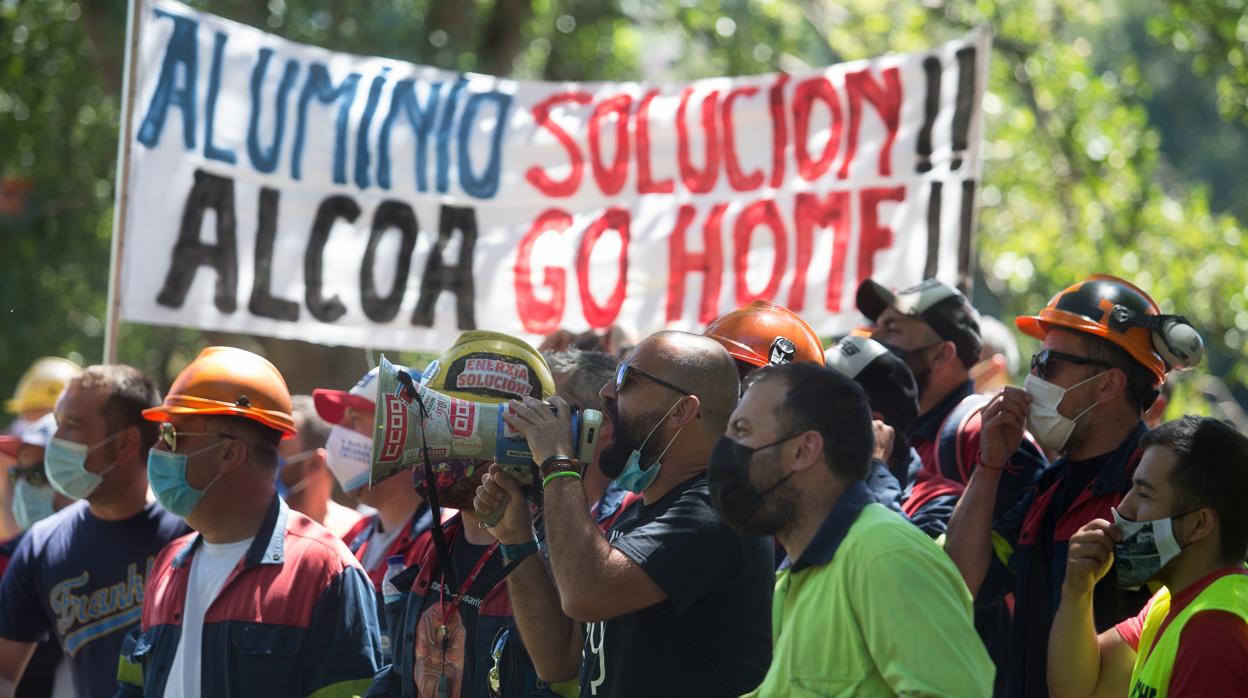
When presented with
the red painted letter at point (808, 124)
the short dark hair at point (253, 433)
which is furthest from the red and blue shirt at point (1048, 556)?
the red painted letter at point (808, 124)

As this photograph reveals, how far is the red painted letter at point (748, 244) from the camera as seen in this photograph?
7.67 meters

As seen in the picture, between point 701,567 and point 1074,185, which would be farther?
point 1074,185

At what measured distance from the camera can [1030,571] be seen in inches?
173

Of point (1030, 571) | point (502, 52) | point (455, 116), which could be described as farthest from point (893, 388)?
point (502, 52)

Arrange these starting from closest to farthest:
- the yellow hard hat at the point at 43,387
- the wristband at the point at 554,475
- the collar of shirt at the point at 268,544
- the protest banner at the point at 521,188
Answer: the wristband at the point at 554,475, the collar of shirt at the point at 268,544, the protest banner at the point at 521,188, the yellow hard hat at the point at 43,387

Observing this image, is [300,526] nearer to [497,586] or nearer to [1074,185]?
[497,586]

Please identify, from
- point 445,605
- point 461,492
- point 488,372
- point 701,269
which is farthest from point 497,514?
point 701,269

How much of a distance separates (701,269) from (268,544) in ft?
11.8

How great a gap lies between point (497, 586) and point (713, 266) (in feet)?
12.1

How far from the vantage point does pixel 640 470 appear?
392 centimetres

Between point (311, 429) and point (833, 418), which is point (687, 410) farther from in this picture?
point (311, 429)

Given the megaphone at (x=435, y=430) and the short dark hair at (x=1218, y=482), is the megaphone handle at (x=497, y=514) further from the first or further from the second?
the short dark hair at (x=1218, y=482)

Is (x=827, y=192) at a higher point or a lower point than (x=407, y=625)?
higher

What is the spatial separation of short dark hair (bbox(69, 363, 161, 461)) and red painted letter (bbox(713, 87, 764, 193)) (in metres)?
3.26
